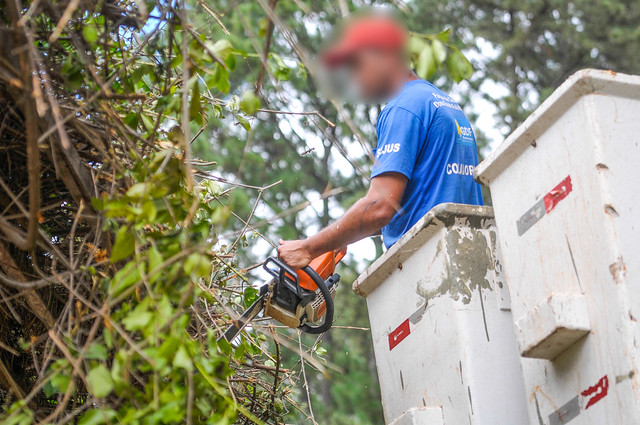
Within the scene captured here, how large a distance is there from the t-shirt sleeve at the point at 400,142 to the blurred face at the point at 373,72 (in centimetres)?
9

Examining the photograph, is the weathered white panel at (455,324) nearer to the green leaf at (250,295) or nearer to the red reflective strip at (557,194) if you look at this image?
the red reflective strip at (557,194)

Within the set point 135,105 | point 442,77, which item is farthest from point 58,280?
point 442,77

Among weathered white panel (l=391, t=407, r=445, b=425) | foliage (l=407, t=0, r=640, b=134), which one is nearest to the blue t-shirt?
weathered white panel (l=391, t=407, r=445, b=425)

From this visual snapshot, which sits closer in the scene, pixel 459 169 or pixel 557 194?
pixel 557 194

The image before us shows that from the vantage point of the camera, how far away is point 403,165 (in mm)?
3051

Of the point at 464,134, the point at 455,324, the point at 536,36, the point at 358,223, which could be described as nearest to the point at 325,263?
the point at 358,223

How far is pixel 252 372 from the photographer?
310 centimetres

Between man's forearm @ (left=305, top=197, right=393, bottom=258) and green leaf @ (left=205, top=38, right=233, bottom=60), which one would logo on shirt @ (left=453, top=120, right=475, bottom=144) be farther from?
green leaf @ (left=205, top=38, right=233, bottom=60)

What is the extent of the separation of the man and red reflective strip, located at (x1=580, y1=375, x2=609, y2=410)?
104cm

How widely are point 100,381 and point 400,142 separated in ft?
5.40

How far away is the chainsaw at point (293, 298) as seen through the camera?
121 inches

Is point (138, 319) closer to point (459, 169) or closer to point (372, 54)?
point (372, 54)

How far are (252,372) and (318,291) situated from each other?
15.5 inches

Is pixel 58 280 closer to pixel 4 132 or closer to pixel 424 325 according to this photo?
pixel 4 132
